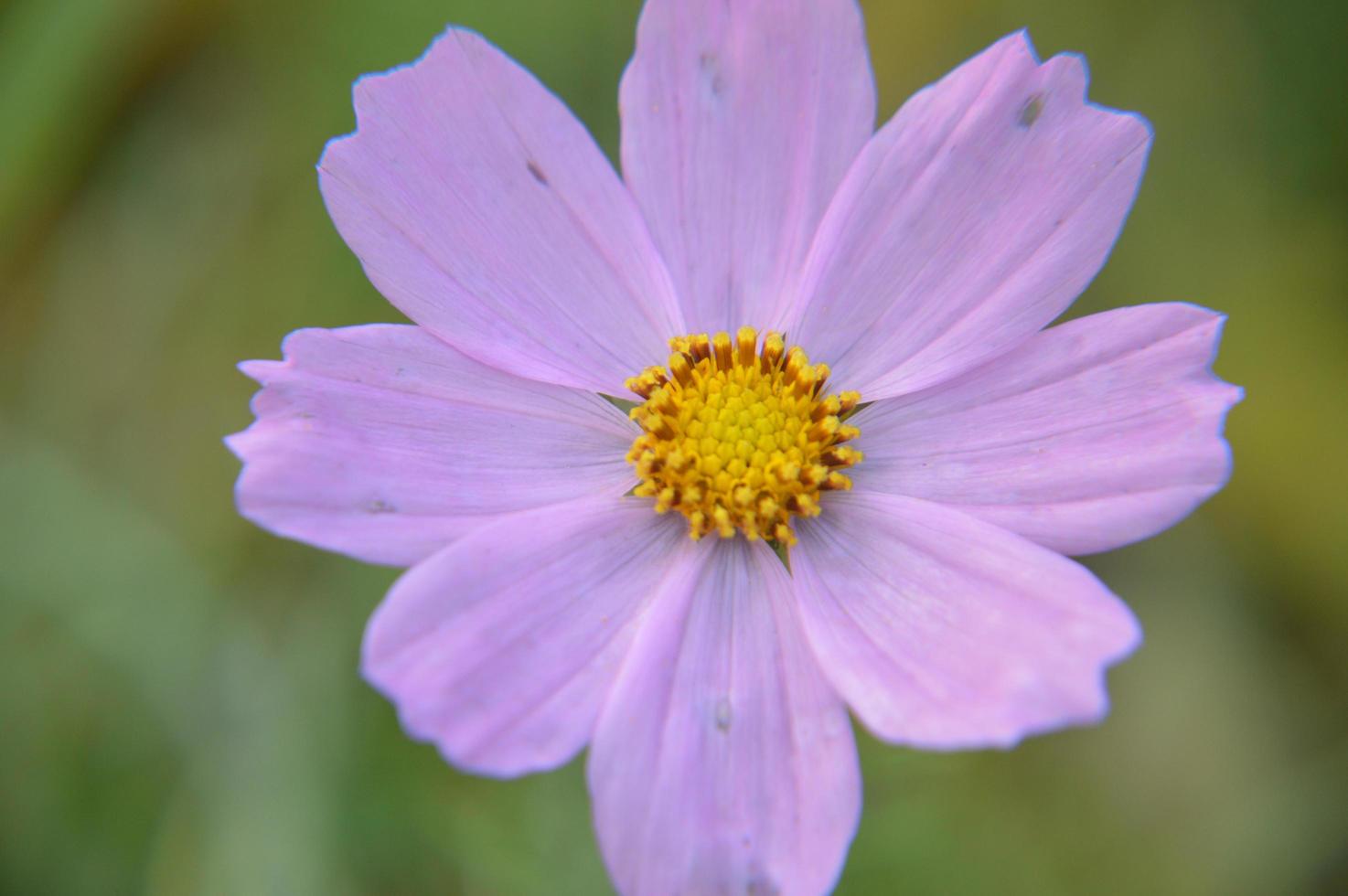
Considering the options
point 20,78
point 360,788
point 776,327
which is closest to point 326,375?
point 776,327

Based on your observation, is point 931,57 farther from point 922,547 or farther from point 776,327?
point 922,547

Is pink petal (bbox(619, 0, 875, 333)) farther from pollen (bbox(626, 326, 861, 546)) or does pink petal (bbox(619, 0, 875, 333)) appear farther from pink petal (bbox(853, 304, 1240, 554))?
pink petal (bbox(853, 304, 1240, 554))

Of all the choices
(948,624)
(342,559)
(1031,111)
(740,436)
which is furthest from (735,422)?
(342,559)

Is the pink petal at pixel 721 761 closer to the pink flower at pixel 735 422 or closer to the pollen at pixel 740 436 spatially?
the pink flower at pixel 735 422

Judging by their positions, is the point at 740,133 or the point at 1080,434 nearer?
the point at 1080,434

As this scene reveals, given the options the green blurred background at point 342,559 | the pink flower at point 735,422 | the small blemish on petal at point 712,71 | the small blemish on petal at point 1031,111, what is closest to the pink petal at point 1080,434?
the pink flower at point 735,422

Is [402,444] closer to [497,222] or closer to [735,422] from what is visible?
[497,222]

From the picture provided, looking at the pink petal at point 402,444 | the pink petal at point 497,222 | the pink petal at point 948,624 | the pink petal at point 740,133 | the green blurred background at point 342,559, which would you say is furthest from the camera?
the green blurred background at point 342,559
